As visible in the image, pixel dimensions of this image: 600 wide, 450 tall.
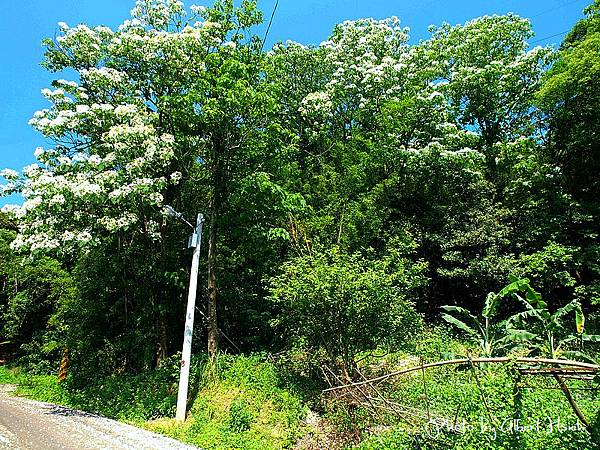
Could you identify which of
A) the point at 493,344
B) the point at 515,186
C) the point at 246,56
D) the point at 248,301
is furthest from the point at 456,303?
the point at 493,344

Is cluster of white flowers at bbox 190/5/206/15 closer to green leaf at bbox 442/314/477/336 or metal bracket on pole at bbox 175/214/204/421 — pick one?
metal bracket on pole at bbox 175/214/204/421

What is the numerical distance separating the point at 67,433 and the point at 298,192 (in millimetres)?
9034

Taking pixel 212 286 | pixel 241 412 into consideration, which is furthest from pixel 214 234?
pixel 241 412

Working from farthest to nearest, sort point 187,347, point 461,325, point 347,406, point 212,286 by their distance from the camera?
point 212,286 < point 187,347 < point 347,406 < point 461,325

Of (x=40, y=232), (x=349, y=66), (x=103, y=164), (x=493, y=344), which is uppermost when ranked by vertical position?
(x=349, y=66)

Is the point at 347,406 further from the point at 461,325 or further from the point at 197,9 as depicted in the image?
the point at 197,9

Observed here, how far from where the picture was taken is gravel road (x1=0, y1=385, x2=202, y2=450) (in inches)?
263

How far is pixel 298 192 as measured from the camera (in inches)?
555

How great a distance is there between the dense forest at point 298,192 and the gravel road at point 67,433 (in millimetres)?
2670

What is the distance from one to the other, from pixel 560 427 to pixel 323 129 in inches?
534

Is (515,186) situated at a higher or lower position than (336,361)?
higher

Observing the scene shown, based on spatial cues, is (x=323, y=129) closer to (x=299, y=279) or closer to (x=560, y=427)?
(x=299, y=279)

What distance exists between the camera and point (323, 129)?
658 inches

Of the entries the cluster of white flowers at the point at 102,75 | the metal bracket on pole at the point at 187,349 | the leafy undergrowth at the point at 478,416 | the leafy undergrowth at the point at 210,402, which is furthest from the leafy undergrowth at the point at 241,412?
the cluster of white flowers at the point at 102,75
